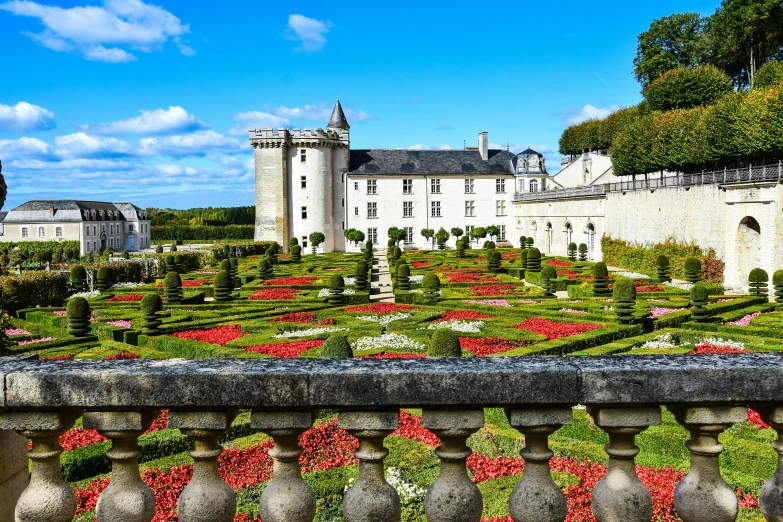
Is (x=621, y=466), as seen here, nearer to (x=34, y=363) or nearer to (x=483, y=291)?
(x=34, y=363)

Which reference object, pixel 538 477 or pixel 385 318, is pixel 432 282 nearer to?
pixel 385 318

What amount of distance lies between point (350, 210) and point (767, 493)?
50129mm

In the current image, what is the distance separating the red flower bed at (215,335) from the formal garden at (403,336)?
1.8 inches

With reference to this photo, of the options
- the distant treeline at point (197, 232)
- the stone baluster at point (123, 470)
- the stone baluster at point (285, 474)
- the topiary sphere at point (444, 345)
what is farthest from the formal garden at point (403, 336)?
the distant treeline at point (197, 232)

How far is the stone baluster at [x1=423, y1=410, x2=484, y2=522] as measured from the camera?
216 centimetres

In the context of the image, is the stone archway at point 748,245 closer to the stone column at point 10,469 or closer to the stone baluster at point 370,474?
the stone baluster at point 370,474

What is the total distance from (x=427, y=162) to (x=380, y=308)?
3676 cm

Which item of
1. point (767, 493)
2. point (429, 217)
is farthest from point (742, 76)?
point (767, 493)

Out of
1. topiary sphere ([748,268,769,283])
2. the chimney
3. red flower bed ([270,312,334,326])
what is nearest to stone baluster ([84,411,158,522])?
red flower bed ([270,312,334,326])

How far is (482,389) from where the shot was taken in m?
2.16

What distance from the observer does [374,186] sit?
5203 centimetres

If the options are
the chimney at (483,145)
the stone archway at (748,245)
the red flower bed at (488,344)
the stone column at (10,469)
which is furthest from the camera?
the chimney at (483,145)

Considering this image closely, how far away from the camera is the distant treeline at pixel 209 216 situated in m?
77.3

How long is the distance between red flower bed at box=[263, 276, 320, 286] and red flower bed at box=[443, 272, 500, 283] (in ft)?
17.7
